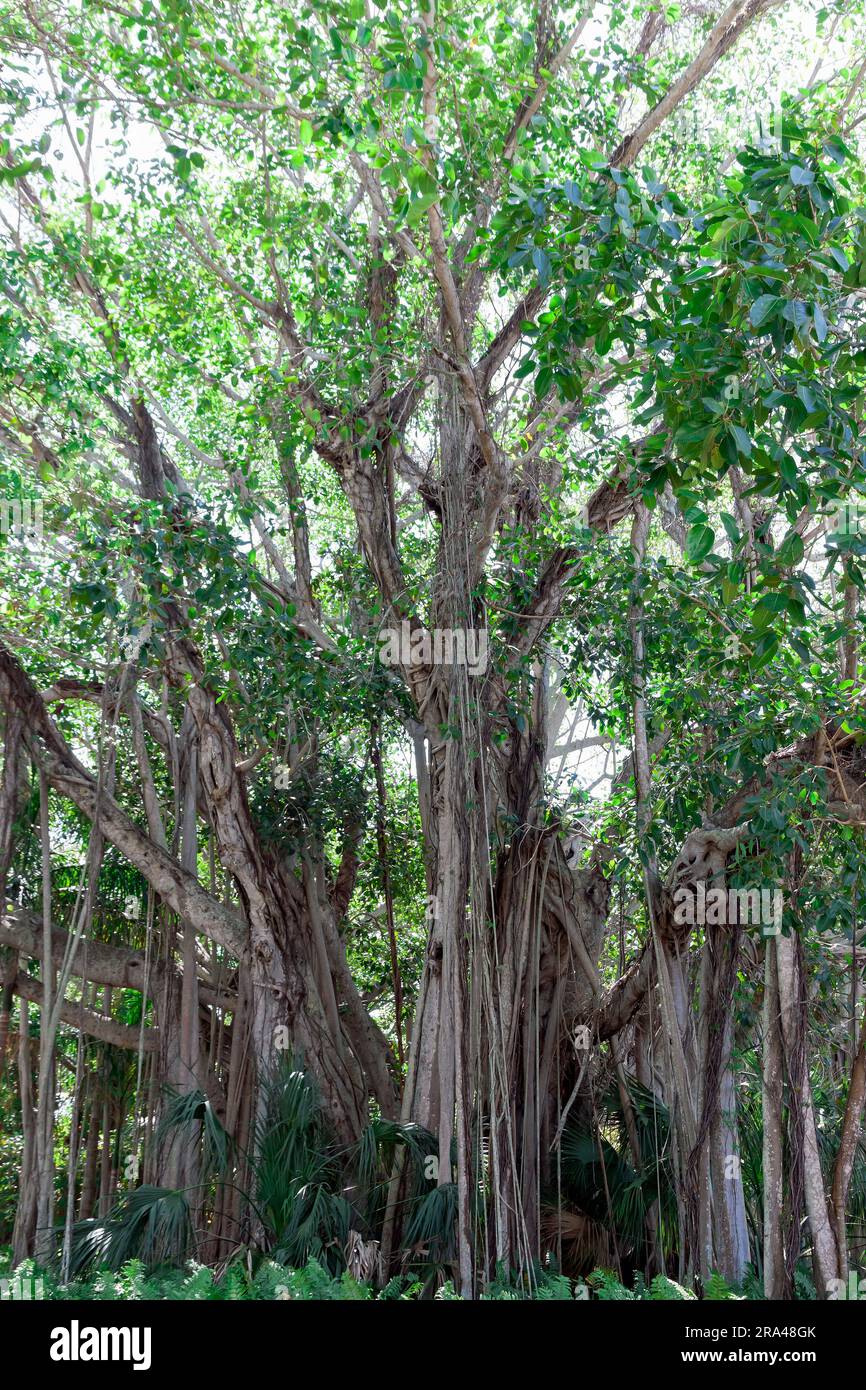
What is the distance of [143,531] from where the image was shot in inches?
160

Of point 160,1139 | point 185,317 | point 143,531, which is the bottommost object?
point 160,1139

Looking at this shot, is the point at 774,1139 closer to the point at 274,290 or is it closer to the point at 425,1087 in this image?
the point at 425,1087

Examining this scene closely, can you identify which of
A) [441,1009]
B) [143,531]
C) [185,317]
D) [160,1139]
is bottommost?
[160,1139]

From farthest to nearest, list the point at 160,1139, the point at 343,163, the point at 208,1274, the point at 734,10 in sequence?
the point at 343,163, the point at 160,1139, the point at 734,10, the point at 208,1274

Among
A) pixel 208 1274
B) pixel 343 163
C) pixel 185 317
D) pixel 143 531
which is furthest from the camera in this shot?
pixel 343 163

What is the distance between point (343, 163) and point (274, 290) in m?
0.73

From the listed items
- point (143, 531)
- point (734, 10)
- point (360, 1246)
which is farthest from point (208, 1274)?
point (734, 10)
